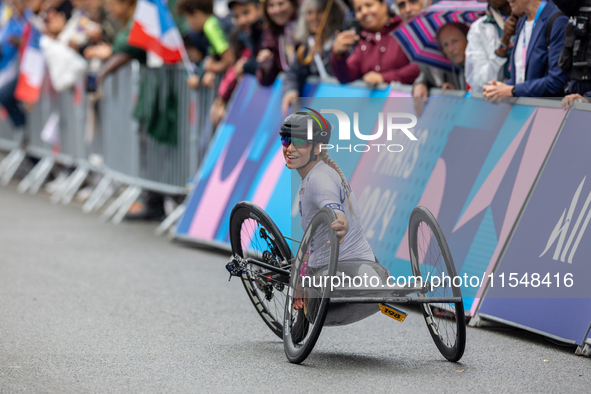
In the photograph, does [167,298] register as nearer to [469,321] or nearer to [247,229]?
[247,229]

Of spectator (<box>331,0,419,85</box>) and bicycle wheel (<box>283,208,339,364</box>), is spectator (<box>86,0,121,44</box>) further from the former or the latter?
bicycle wheel (<box>283,208,339,364</box>)

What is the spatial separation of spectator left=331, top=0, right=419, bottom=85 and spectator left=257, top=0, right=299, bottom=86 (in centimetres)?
97

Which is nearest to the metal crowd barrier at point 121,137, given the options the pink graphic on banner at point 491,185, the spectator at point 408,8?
the spectator at point 408,8

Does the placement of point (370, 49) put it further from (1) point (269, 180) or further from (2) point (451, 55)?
(1) point (269, 180)

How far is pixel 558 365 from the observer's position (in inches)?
190

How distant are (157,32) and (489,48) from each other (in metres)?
5.13

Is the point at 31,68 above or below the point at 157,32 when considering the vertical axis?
below

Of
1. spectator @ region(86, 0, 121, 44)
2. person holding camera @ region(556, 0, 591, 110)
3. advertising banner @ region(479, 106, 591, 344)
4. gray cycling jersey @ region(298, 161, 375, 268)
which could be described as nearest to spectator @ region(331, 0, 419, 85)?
person holding camera @ region(556, 0, 591, 110)

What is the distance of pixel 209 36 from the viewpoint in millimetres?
9820

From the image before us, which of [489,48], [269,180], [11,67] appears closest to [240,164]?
[269,180]

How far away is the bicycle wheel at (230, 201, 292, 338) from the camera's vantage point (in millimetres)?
4961

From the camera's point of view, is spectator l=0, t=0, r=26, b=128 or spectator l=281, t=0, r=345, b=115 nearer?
spectator l=281, t=0, r=345, b=115

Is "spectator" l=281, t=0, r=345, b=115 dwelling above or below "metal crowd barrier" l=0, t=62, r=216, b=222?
above

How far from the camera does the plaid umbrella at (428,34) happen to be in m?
6.88
